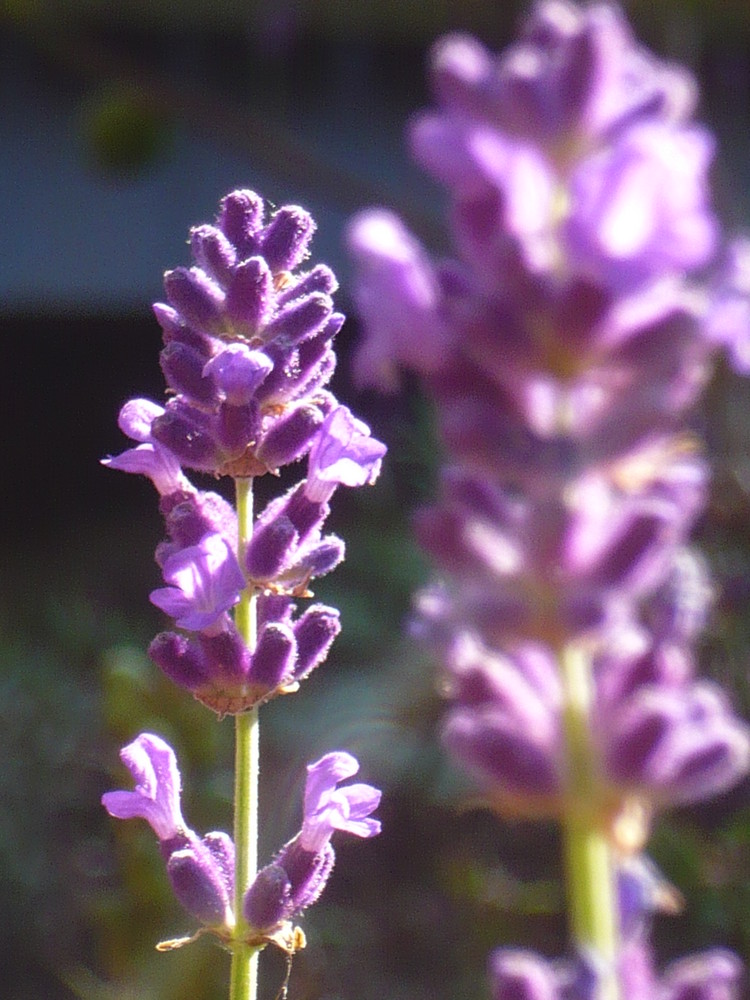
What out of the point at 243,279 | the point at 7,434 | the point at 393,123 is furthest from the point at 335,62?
the point at 243,279

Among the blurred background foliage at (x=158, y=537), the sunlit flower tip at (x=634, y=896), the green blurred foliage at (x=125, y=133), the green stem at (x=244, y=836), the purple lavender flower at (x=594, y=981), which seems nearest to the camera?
the green stem at (x=244, y=836)

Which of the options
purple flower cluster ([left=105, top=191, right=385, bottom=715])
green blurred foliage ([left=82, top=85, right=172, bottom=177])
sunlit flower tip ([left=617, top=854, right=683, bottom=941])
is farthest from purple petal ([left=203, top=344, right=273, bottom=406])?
green blurred foliage ([left=82, top=85, right=172, bottom=177])

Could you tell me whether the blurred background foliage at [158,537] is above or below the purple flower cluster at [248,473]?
above

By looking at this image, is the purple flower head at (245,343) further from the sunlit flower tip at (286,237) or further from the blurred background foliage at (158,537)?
the blurred background foliage at (158,537)

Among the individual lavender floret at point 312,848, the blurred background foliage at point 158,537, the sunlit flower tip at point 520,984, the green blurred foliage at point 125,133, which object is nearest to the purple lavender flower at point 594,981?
the sunlit flower tip at point 520,984

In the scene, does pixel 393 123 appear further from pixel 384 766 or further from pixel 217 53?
pixel 384 766

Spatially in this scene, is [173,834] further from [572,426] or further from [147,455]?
[572,426]
